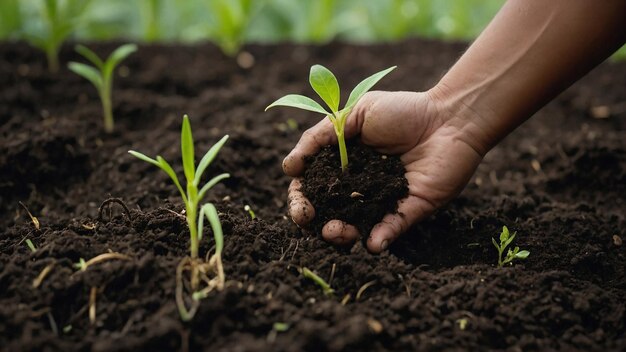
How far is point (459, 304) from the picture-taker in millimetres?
1780

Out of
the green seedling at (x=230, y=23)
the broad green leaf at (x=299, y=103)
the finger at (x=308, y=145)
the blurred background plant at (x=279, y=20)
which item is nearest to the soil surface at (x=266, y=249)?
the finger at (x=308, y=145)

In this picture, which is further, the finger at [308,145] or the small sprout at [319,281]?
the finger at [308,145]

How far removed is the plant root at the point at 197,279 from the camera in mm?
1611

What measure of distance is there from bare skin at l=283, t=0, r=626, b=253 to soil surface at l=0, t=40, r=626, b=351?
0.57 ft

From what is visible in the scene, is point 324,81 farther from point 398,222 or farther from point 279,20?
point 279,20

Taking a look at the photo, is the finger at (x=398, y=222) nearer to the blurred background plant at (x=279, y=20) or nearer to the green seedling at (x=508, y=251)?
the green seedling at (x=508, y=251)

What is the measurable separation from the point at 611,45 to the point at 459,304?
0.97 m

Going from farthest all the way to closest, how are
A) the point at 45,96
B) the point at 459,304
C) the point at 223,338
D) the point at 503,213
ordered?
the point at 45,96 → the point at 503,213 → the point at 459,304 → the point at 223,338

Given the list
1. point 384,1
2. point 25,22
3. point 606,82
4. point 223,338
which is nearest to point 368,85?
point 223,338

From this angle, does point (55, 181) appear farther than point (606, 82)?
No

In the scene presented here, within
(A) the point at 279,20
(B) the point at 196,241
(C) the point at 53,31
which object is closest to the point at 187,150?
(B) the point at 196,241

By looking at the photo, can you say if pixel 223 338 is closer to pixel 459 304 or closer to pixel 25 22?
pixel 459 304

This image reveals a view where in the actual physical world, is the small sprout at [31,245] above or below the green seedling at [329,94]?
below

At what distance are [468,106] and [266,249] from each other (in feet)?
2.88
